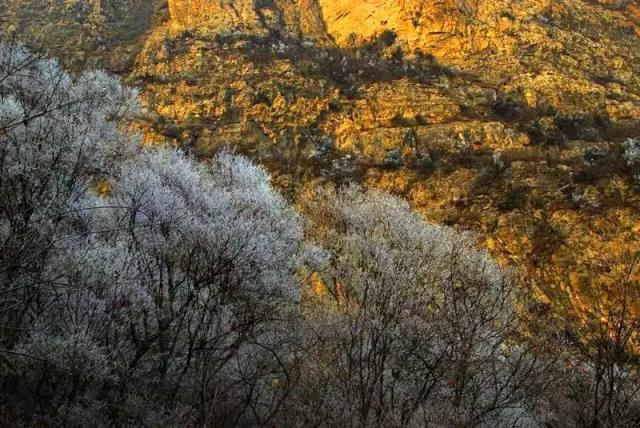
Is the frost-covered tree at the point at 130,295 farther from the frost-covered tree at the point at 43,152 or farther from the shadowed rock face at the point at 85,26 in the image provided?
the shadowed rock face at the point at 85,26

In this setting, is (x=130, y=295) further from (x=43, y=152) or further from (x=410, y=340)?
(x=410, y=340)

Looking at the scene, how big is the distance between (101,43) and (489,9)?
45.5m

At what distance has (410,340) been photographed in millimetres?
17438

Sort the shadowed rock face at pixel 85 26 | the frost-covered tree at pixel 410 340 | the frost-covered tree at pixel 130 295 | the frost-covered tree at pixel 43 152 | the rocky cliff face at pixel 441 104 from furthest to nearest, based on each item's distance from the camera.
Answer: the shadowed rock face at pixel 85 26, the rocky cliff face at pixel 441 104, the frost-covered tree at pixel 43 152, the frost-covered tree at pixel 410 340, the frost-covered tree at pixel 130 295

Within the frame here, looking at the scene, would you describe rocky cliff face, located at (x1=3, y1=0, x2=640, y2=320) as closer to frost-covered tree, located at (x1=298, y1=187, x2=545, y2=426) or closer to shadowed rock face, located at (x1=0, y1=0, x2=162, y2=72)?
shadowed rock face, located at (x1=0, y1=0, x2=162, y2=72)

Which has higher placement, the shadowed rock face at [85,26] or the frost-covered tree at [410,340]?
the shadowed rock face at [85,26]

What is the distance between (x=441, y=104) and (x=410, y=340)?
3869 cm

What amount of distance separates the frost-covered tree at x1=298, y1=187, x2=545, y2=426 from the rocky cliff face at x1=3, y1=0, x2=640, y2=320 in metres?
16.9

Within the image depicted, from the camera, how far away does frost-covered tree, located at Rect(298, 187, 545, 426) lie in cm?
1363

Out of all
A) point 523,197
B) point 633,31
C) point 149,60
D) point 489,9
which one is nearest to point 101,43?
point 149,60

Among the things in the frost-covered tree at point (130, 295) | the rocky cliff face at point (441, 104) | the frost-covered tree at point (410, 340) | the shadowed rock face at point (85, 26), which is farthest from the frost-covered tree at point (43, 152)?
the shadowed rock face at point (85, 26)

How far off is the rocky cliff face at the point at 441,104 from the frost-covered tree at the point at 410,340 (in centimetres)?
1690

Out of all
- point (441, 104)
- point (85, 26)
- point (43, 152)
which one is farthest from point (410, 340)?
point (85, 26)

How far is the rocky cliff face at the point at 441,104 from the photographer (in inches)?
1524
